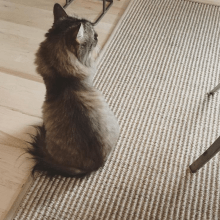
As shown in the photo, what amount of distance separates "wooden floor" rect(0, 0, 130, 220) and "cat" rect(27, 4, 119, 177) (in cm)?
26

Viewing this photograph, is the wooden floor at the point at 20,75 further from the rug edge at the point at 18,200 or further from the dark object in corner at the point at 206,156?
the dark object in corner at the point at 206,156

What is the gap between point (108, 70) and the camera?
139 centimetres

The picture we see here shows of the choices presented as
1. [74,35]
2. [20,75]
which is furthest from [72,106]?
[20,75]

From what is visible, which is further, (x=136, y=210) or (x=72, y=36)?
(x=136, y=210)

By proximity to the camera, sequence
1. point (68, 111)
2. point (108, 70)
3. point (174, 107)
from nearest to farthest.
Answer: point (68, 111) < point (174, 107) < point (108, 70)

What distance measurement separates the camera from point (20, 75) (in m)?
1.36

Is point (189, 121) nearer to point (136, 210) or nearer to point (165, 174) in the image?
point (165, 174)

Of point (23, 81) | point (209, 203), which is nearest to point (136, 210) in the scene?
point (209, 203)

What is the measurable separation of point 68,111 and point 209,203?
741 mm

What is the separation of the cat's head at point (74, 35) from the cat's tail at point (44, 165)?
0.41 meters

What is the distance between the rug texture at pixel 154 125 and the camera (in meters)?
0.94

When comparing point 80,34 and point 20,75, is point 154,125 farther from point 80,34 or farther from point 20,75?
point 20,75

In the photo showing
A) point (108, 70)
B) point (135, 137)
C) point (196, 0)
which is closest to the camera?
point (135, 137)

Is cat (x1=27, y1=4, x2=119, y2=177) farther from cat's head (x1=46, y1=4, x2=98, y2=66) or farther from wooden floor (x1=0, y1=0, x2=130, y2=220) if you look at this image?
wooden floor (x1=0, y1=0, x2=130, y2=220)
